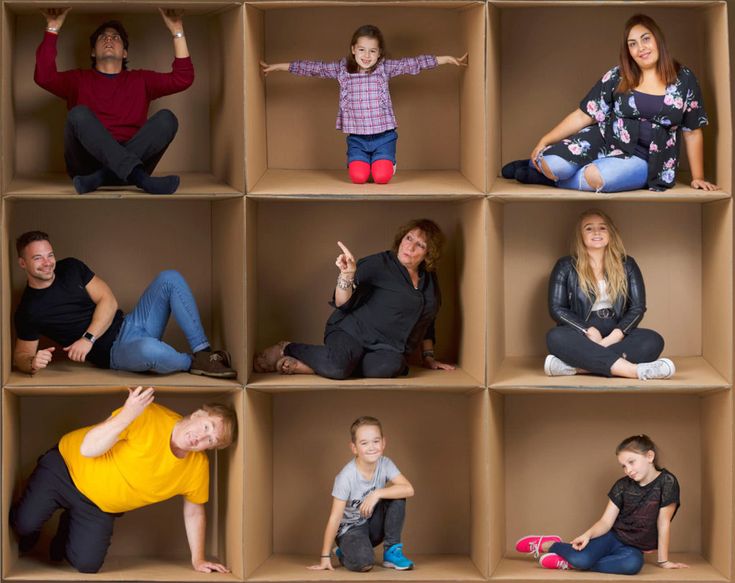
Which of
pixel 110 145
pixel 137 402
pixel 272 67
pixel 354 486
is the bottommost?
pixel 354 486

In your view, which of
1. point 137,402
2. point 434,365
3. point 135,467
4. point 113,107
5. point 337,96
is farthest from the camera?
point 337,96

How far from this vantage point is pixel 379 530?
3.67 metres

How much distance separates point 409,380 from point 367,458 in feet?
0.91

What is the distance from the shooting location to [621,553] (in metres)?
3.60

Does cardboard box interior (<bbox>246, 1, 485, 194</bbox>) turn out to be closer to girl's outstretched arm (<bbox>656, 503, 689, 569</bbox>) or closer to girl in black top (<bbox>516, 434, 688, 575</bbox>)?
girl in black top (<bbox>516, 434, 688, 575</bbox>)

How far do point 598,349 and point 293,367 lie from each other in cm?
94

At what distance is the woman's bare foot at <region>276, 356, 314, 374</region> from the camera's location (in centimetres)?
365

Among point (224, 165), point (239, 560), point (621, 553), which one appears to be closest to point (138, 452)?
point (239, 560)

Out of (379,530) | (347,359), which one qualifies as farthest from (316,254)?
(379,530)

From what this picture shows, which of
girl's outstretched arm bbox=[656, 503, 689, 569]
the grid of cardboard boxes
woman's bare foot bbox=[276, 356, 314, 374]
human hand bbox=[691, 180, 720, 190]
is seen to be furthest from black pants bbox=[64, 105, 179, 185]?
girl's outstretched arm bbox=[656, 503, 689, 569]

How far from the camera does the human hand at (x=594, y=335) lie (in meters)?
3.62

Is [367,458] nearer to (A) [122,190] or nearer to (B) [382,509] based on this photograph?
(B) [382,509]

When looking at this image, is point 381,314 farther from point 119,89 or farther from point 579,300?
point 119,89

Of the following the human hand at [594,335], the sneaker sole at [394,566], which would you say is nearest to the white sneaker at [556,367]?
the human hand at [594,335]
